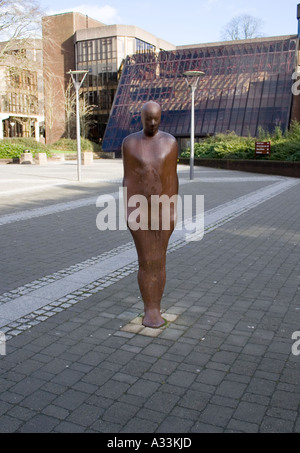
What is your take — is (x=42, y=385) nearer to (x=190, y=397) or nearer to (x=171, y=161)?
(x=190, y=397)

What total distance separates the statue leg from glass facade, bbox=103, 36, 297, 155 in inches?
1420

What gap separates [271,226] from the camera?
984cm

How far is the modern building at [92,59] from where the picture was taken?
60.1 metres

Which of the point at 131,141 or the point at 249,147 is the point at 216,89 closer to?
the point at 249,147

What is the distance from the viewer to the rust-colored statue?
4.21 meters

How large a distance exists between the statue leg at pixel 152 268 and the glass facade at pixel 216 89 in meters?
36.1

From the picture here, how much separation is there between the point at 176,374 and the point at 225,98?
41358 millimetres

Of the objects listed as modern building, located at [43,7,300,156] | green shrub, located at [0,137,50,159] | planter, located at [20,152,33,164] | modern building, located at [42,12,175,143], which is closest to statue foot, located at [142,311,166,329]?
modern building, located at [43,7,300,156]

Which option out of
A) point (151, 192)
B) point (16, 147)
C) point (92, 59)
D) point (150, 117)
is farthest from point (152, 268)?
point (92, 59)

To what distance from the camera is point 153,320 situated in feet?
15.2

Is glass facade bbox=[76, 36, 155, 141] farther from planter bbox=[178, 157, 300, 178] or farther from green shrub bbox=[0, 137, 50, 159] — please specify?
planter bbox=[178, 157, 300, 178]

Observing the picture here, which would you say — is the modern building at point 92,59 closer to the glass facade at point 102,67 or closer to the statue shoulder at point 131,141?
the glass facade at point 102,67

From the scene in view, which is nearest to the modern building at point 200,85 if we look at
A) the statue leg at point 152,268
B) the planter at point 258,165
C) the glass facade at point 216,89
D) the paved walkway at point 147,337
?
the glass facade at point 216,89

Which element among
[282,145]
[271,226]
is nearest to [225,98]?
[282,145]
